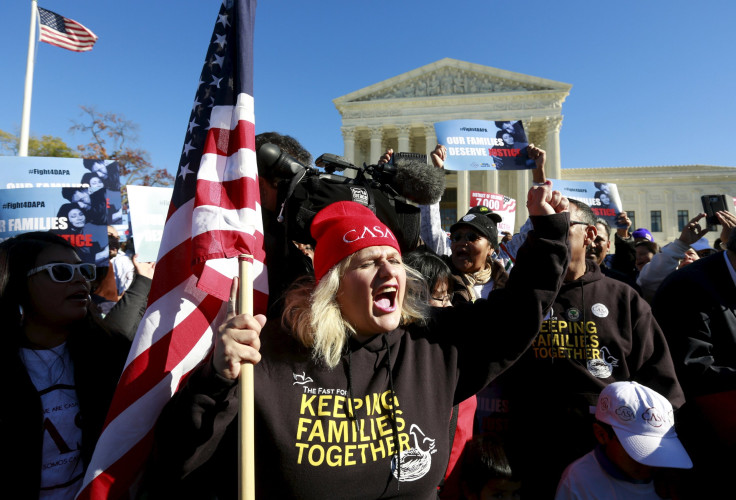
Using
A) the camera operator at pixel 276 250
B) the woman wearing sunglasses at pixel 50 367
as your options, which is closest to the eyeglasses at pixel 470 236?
the camera operator at pixel 276 250

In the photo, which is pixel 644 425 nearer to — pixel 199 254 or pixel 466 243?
pixel 466 243

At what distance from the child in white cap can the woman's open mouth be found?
57.4 inches

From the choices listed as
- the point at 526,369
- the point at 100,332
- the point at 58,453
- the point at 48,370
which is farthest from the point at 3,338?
the point at 526,369

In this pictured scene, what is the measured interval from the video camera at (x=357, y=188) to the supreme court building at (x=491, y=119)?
4290cm

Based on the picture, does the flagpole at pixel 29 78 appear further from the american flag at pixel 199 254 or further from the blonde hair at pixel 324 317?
the blonde hair at pixel 324 317

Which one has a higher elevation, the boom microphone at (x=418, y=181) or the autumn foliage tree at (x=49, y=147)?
the autumn foliage tree at (x=49, y=147)

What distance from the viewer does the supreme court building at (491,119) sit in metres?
45.1

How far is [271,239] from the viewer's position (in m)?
2.47

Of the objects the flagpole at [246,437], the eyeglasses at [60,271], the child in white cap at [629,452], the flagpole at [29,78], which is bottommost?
the child in white cap at [629,452]

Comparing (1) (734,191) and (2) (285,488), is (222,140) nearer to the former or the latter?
(2) (285,488)

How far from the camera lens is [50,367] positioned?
223cm

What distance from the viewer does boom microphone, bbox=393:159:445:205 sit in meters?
2.37

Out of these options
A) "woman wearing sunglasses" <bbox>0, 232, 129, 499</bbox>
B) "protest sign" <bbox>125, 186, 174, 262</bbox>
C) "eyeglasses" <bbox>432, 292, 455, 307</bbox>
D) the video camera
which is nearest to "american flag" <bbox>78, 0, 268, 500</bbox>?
the video camera

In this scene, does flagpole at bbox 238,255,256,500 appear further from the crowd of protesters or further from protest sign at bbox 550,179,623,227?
protest sign at bbox 550,179,623,227
